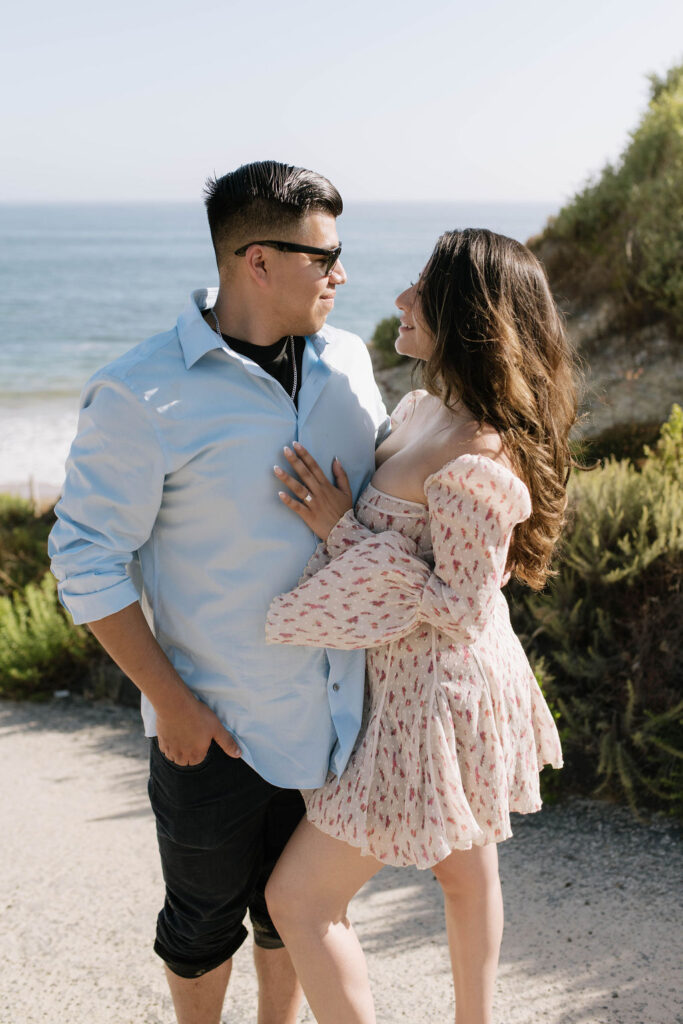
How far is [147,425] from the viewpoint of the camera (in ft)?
6.74

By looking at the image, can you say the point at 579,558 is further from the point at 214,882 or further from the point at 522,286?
the point at 214,882

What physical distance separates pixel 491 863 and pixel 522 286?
1386 millimetres

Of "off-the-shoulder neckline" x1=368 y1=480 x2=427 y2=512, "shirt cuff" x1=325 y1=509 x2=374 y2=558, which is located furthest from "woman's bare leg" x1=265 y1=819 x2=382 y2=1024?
"off-the-shoulder neckline" x1=368 y1=480 x2=427 y2=512

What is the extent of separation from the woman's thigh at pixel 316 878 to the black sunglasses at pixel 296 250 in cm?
137

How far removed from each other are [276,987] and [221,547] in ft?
4.22

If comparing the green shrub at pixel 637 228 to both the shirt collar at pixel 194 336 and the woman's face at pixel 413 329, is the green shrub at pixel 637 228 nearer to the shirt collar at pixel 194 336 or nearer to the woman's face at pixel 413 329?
the woman's face at pixel 413 329

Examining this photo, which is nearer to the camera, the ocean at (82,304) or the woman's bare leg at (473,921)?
the woman's bare leg at (473,921)

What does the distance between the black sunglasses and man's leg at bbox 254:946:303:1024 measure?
1820mm

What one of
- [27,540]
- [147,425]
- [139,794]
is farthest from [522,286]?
[27,540]

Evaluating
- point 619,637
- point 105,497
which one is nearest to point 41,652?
point 619,637

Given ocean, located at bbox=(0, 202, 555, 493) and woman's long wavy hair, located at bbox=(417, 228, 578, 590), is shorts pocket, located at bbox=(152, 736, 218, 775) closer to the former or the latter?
woman's long wavy hair, located at bbox=(417, 228, 578, 590)

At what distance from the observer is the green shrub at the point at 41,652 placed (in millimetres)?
5547

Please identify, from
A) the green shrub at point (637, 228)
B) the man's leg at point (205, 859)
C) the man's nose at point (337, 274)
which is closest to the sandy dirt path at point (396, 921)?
the man's leg at point (205, 859)

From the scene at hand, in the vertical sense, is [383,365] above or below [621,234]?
below
